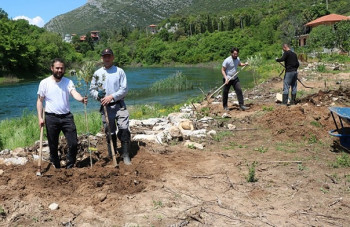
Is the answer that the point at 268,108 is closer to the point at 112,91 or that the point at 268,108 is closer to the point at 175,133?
the point at 175,133

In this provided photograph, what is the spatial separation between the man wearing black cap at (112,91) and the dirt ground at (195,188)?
0.58 metres

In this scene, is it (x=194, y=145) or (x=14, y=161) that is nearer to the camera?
(x=14, y=161)

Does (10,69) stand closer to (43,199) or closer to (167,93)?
(167,93)

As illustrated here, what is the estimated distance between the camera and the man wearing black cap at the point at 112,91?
4.97 meters

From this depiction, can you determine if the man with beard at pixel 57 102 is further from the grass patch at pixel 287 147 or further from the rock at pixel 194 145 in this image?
the grass patch at pixel 287 147

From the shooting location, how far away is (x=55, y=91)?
184 inches

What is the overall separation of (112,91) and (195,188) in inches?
77.7

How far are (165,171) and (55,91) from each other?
2018mm

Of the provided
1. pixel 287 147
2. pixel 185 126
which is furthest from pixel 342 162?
pixel 185 126

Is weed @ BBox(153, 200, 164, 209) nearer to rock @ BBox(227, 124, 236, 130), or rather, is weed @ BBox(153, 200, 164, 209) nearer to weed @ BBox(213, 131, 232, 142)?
weed @ BBox(213, 131, 232, 142)

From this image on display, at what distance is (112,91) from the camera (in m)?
5.05

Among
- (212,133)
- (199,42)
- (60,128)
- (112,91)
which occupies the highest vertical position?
(199,42)

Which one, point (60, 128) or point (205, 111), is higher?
point (60, 128)

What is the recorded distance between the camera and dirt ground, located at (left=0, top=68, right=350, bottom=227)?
3.60 meters
